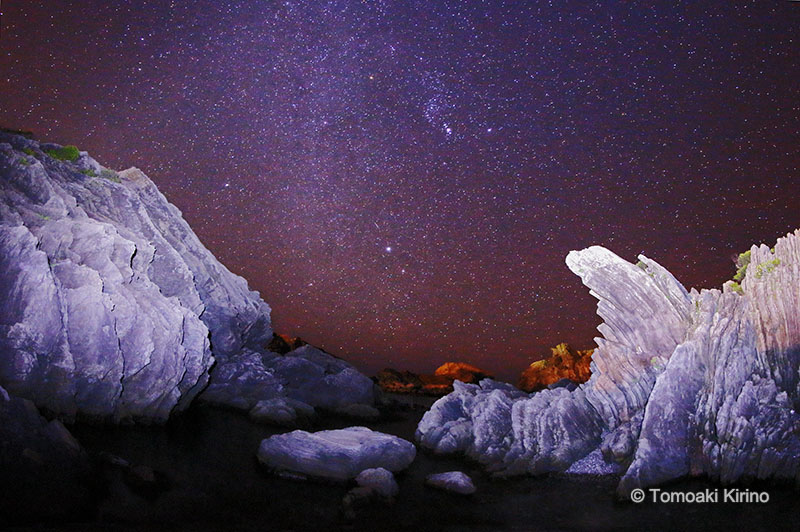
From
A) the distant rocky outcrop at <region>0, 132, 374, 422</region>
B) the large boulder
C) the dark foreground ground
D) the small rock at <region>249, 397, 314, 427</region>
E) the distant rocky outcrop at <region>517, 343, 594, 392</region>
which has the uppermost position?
the distant rocky outcrop at <region>517, 343, 594, 392</region>

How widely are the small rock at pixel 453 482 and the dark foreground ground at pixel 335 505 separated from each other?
0.29m

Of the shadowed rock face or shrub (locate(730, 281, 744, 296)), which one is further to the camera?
shrub (locate(730, 281, 744, 296))

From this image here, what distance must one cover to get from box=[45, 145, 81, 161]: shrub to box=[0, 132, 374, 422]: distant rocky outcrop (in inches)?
2.5

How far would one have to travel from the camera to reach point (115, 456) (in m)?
14.1

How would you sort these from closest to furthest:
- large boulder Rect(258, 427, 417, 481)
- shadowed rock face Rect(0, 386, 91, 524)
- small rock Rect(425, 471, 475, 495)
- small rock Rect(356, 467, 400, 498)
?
1. shadowed rock face Rect(0, 386, 91, 524)
2. small rock Rect(356, 467, 400, 498)
3. small rock Rect(425, 471, 475, 495)
4. large boulder Rect(258, 427, 417, 481)

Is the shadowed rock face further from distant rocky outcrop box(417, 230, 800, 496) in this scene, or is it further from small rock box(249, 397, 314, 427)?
distant rocky outcrop box(417, 230, 800, 496)

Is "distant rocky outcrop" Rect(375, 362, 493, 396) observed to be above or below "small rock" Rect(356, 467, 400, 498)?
above

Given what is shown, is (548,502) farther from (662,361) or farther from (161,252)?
(161,252)

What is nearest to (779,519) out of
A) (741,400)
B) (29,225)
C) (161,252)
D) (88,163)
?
(741,400)

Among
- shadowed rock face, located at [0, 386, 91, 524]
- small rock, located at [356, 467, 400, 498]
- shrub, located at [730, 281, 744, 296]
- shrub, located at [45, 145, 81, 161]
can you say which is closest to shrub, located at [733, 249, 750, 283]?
shrub, located at [730, 281, 744, 296]

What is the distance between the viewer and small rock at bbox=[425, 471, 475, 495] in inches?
584

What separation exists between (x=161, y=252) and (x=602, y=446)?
23922 millimetres

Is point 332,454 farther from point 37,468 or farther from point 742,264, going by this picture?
point 742,264

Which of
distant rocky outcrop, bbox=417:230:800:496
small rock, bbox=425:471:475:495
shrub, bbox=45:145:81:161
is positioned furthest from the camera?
shrub, bbox=45:145:81:161
